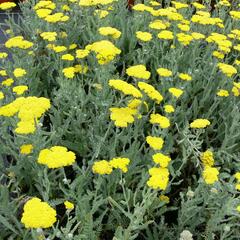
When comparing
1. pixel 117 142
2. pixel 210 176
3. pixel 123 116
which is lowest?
pixel 117 142

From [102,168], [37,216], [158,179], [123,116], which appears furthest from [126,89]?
[37,216]

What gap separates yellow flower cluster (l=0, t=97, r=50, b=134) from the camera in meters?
1.79

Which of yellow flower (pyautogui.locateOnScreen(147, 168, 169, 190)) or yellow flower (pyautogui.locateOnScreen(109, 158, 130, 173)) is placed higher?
yellow flower (pyautogui.locateOnScreen(147, 168, 169, 190))

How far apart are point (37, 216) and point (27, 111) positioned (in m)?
0.62

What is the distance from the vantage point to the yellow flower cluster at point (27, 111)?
179cm

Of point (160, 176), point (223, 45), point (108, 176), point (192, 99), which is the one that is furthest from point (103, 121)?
point (223, 45)

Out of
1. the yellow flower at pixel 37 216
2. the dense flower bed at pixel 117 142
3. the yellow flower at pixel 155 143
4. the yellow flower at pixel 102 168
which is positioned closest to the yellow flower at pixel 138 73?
the dense flower bed at pixel 117 142

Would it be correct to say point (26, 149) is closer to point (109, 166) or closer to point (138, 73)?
point (109, 166)

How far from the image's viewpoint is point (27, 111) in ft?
5.97

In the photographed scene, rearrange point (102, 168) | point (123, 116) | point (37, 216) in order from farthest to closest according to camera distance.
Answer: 1. point (123, 116)
2. point (102, 168)
3. point (37, 216)

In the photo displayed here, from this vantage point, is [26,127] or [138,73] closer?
[26,127]

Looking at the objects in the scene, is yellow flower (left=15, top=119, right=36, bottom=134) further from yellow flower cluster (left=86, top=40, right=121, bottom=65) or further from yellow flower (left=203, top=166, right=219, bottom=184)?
yellow flower (left=203, top=166, right=219, bottom=184)

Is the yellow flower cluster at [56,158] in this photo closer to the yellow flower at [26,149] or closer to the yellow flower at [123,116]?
the yellow flower at [26,149]

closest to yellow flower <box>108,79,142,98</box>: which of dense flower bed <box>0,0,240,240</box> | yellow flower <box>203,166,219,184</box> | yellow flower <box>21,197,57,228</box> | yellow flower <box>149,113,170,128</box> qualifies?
dense flower bed <box>0,0,240,240</box>
